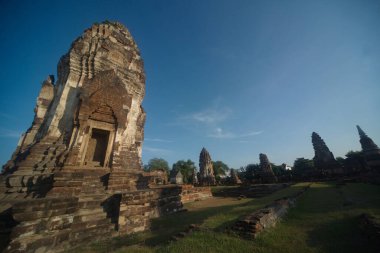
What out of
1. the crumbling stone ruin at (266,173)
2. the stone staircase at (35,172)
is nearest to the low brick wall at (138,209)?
the stone staircase at (35,172)

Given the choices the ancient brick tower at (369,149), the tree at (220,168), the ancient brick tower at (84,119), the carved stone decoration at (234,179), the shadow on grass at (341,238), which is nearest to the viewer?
the shadow on grass at (341,238)


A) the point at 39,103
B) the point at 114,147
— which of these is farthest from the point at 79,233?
the point at 39,103

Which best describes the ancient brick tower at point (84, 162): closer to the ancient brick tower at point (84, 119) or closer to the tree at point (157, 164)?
the ancient brick tower at point (84, 119)

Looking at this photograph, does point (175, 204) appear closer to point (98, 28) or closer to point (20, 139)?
point (20, 139)

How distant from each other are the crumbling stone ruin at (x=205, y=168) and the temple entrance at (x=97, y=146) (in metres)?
18.3

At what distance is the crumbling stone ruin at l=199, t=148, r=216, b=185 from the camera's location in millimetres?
25122

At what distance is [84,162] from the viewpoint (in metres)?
8.09

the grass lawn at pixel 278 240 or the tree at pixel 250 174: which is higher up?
the tree at pixel 250 174

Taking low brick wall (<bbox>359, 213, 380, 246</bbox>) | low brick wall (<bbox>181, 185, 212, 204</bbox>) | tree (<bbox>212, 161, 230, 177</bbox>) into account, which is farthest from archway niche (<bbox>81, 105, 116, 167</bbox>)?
tree (<bbox>212, 161, 230, 177</bbox>)

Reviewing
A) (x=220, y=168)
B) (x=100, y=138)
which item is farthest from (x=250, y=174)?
(x=100, y=138)

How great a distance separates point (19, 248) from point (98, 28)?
39.9 feet

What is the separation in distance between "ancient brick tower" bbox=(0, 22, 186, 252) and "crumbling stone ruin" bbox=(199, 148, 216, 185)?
16.0 m

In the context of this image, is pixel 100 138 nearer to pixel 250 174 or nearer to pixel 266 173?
pixel 266 173

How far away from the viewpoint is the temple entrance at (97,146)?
8.80 metres
